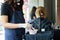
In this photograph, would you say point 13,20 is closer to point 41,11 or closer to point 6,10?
point 6,10

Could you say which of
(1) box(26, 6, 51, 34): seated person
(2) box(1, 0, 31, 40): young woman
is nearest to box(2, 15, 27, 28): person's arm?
(2) box(1, 0, 31, 40): young woman

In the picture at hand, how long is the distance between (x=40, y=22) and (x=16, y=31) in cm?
22

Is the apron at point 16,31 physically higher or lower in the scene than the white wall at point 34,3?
lower

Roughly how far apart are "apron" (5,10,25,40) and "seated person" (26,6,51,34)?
0.08 metres

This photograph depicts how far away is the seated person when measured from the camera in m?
1.22

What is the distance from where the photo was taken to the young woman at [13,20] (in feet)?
3.88

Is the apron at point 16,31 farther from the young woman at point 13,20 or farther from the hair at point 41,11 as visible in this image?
the hair at point 41,11

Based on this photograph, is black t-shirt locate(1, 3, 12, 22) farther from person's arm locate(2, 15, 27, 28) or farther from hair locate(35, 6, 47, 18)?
hair locate(35, 6, 47, 18)

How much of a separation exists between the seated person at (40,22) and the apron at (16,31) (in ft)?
0.27

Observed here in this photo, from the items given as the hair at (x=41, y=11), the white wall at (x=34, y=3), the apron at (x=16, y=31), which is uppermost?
the white wall at (x=34, y=3)

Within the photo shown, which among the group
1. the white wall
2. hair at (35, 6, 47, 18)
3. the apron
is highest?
the white wall

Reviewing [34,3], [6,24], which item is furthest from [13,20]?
[34,3]

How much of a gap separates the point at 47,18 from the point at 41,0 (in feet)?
0.55

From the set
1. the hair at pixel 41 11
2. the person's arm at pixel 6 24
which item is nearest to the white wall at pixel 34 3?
the hair at pixel 41 11
